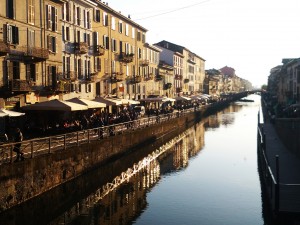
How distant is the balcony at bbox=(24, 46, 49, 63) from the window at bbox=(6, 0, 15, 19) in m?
2.74

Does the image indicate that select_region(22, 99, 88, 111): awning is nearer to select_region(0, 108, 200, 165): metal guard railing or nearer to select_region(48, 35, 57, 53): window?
select_region(0, 108, 200, 165): metal guard railing

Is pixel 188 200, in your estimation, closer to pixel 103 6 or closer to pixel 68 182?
pixel 68 182

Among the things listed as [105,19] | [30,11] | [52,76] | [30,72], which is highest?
[105,19]

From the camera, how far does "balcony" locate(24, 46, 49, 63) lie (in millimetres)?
32750

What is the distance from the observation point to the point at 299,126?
2770 cm

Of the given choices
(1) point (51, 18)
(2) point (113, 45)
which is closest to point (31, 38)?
(1) point (51, 18)

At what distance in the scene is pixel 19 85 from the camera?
30.5 metres

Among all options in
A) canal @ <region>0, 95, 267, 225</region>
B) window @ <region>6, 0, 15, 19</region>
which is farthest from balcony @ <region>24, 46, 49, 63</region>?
canal @ <region>0, 95, 267, 225</region>

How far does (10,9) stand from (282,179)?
22.9 meters

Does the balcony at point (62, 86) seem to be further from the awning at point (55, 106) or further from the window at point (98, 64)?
the window at point (98, 64)

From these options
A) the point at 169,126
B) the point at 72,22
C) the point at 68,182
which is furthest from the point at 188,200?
the point at 169,126

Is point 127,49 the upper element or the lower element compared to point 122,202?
upper

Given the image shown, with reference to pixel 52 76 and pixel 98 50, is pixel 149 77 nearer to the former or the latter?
pixel 98 50

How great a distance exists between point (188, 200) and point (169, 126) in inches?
1263
